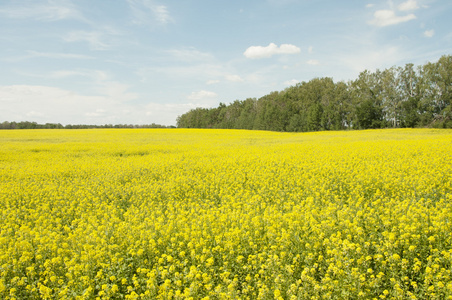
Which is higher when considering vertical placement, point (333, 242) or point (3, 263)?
point (333, 242)

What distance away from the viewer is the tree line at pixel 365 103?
5547 cm

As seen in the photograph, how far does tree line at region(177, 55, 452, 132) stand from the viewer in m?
55.5

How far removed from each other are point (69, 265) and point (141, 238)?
1.35 metres

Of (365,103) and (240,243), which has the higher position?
(365,103)

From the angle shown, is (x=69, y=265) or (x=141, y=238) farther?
(x=141, y=238)

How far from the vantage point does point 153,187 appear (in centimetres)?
1042

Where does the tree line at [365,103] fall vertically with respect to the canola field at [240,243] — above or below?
above

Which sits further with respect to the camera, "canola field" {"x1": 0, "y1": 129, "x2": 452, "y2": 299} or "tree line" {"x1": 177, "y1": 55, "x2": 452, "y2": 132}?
"tree line" {"x1": 177, "y1": 55, "x2": 452, "y2": 132}

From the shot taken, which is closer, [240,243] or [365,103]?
[240,243]

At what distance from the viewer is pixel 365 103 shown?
6119 centimetres

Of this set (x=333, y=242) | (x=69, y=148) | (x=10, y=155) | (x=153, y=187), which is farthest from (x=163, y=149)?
(x=333, y=242)

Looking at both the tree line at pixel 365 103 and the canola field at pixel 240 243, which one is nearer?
the canola field at pixel 240 243

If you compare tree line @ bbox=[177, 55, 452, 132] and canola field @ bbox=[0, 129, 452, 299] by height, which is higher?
tree line @ bbox=[177, 55, 452, 132]

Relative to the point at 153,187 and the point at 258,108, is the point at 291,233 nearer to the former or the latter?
the point at 153,187
